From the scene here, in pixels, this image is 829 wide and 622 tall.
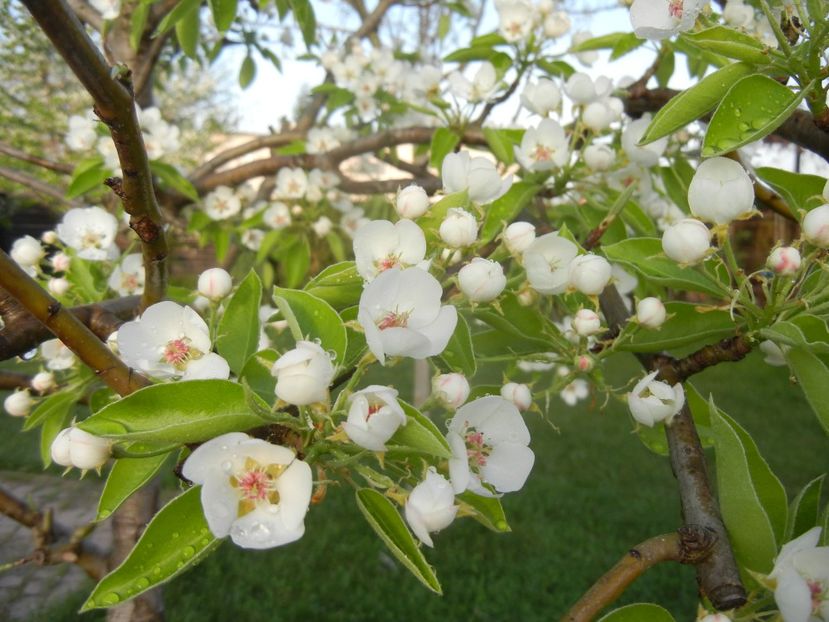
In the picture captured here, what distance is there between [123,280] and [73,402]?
36 cm

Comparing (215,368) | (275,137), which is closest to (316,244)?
(275,137)

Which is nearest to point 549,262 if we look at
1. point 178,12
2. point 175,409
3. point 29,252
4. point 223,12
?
point 175,409

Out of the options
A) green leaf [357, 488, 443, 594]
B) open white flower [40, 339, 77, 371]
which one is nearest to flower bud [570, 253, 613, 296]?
green leaf [357, 488, 443, 594]

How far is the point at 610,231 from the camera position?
1613mm

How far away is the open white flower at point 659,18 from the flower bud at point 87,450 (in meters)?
0.99

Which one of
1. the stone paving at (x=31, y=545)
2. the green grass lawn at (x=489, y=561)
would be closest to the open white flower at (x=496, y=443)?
the stone paving at (x=31, y=545)

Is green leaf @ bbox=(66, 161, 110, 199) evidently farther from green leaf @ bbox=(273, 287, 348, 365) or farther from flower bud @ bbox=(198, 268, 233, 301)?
green leaf @ bbox=(273, 287, 348, 365)

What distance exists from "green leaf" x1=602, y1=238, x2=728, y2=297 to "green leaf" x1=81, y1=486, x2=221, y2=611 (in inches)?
28.3

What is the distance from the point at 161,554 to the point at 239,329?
33 centimetres

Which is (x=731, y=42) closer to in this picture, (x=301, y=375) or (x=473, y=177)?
(x=473, y=177)

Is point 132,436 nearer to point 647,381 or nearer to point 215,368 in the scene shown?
point 215,368

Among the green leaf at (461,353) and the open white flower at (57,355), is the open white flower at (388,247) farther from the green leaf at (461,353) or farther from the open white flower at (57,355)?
the open white flower at (57,355)

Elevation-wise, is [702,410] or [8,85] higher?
[8,85]

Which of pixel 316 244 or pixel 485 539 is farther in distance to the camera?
pixel 485 539
